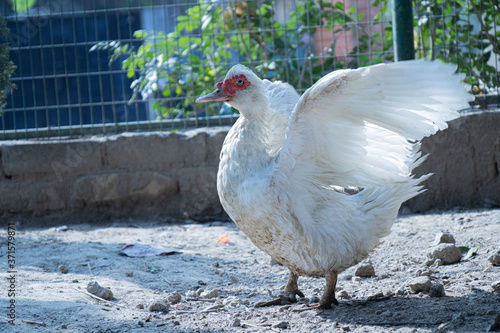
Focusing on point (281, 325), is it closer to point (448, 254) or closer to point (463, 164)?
point (448, 254)

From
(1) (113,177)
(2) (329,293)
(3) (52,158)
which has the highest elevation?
(3) (52,158)

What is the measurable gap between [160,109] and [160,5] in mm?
1040

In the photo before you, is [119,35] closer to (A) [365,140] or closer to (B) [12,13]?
(B) [12,13]

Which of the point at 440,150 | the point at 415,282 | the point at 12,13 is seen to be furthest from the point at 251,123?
the point at 12,13

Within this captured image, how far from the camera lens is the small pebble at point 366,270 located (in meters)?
3.63

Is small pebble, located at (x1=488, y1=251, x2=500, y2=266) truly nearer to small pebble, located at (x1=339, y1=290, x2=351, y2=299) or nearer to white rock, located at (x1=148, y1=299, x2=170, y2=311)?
small pebble, located at (x1=339, y1=290, x2=351, y2=299)

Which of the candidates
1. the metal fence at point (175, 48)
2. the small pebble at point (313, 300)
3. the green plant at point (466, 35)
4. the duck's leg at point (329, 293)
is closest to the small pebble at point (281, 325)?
the duck's leg at point (329, 293)

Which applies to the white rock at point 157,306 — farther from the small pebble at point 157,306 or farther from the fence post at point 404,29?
the fence post at point 404,29

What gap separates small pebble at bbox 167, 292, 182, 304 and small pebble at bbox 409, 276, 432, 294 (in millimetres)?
1326

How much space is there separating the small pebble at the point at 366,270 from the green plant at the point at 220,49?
2.36m

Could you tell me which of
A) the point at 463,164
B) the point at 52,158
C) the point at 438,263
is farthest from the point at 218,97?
the point at 463,164

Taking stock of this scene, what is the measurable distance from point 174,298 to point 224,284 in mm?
513

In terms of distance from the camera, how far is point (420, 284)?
3.09 meters

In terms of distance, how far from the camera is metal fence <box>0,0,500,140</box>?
5.41 metres
